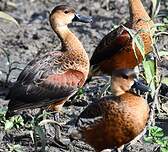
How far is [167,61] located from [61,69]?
2245 millimetres

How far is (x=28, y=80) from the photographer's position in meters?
7.94

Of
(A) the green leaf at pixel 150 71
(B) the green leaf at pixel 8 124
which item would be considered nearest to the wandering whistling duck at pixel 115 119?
(A) the green leaf at pixel 150 71

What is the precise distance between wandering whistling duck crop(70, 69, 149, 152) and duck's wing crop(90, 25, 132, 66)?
5.68ft

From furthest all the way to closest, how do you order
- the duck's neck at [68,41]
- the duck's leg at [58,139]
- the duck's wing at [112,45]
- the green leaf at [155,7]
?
the duck's wing at [112,45] → the green leaf at [155,7] → the duck's neck at [68,41] → the duck's leg at [58,139]

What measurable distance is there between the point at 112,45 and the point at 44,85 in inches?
62.3

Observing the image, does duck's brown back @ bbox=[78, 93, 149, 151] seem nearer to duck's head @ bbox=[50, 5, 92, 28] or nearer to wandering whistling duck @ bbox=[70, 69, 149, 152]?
wandering whistling duck @ bbox=[70, 69, 149, 152]

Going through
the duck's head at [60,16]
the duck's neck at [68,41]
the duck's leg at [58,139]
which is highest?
the duck's head at [60,16]

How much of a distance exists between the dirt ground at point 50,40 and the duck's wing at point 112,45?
347mm

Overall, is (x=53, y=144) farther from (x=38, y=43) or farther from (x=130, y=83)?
(x=38, y=43)

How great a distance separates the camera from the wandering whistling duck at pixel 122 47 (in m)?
8.85

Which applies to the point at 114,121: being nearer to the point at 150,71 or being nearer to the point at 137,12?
the point at 150,71

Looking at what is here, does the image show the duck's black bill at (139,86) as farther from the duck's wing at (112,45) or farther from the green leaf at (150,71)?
the duck's wing at (112,45)

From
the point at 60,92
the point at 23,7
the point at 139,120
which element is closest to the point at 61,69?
the point at 60,92

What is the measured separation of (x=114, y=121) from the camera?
23.2 ft
